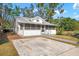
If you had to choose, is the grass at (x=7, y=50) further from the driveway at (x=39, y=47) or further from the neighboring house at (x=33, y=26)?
the neighboring house at (x=33, y=26)

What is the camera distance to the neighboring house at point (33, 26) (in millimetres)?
4094

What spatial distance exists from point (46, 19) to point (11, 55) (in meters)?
1.54

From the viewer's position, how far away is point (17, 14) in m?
4.09

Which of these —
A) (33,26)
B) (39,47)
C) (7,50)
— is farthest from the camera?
(33,26)

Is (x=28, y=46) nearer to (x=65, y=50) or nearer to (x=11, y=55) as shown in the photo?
(x=11, y=55)

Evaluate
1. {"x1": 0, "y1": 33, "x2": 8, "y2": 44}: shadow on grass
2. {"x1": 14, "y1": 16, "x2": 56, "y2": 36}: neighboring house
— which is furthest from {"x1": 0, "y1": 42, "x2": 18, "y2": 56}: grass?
{"x1": 14, "y1": 16, "x2": 56, "y2": 36}: neighboring house

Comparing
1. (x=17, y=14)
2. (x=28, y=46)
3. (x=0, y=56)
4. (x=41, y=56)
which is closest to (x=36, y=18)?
(x=17, y=14)

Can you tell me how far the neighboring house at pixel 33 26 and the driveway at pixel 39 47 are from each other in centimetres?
23

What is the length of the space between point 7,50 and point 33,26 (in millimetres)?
1104

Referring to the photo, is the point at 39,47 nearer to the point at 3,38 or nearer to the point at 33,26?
the point at 33,26

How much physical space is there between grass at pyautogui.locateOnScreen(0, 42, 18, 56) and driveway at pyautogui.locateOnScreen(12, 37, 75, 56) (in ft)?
0.40

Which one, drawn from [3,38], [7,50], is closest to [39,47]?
[7,50]

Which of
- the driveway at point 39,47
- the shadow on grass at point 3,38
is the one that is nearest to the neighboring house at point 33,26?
the driveway at point 39,47

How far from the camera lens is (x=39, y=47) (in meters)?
4.03
